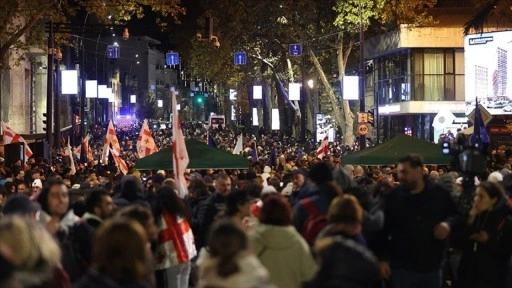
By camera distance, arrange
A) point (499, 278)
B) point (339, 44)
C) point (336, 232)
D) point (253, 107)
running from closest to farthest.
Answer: point (336, 232)
point (499, 278)
point (339, 44)
point (253, 107)

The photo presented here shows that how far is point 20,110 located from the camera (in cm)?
4928

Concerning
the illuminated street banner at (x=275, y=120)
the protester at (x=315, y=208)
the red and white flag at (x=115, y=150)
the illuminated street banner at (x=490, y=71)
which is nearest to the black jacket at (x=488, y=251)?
the protester at (x=315, y=208)

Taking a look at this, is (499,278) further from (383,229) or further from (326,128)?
(326,128)

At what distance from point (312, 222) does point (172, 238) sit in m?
2.34

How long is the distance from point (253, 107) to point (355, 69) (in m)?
27.6

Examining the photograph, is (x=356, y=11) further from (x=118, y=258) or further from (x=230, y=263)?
(x=118, y=258)

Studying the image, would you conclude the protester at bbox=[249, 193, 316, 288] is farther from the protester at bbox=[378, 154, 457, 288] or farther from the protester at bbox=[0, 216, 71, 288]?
the protester at bbox=[0, 216, 71, 288]

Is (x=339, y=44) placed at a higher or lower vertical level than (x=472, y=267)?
higher

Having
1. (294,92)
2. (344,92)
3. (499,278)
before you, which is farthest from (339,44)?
(499,278)

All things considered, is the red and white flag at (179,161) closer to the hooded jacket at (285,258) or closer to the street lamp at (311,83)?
the hooded jacket at (285,258)

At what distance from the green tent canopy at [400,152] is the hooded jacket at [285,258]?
1299 cm

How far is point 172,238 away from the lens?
10.9 metres

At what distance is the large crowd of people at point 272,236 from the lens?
18.1ft

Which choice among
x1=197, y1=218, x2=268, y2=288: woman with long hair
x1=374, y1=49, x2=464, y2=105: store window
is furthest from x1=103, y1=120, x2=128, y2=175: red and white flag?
x1=374, y1=49, x2=464, y2=105: store window
